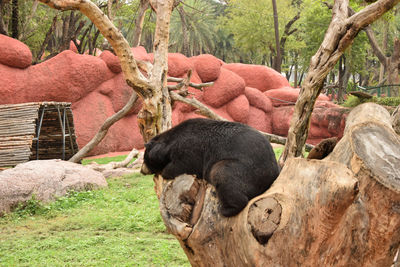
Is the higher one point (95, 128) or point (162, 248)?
point (162, 248)

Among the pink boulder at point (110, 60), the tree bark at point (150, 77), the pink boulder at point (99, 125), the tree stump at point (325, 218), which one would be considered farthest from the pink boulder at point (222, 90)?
the tree stump at point (325, 218)

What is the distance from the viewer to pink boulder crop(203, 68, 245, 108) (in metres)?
17.5

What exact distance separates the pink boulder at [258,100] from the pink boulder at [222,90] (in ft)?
3.08

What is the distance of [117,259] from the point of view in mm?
4676

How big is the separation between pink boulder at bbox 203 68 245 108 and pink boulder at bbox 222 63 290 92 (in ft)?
10.8

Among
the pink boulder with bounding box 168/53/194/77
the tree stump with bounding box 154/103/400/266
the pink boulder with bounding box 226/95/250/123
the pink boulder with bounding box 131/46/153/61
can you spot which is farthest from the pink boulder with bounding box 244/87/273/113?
Result: the tree stump with bounding box 154/103/400/266

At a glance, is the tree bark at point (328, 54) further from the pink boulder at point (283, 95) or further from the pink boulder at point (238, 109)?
the pink boulder at point (283, 95)

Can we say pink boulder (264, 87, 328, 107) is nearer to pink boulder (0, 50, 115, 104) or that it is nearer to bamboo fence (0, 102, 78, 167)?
pink boulder (0, 50, 115, 104)

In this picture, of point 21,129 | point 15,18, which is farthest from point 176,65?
point 21,129

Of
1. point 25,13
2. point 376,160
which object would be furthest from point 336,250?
point 25,13

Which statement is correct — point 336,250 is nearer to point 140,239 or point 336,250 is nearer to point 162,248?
point 162,248

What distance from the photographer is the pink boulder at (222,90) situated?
688 inches

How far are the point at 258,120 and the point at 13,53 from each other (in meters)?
10.8

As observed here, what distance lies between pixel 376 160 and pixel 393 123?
4.68 ft
